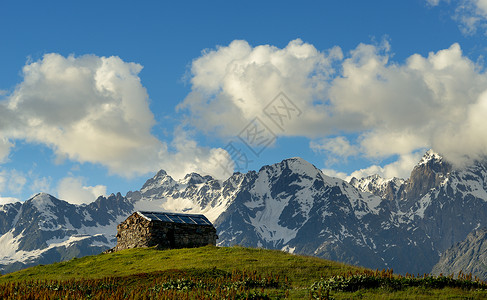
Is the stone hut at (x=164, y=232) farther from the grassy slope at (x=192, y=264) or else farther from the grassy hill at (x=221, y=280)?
the grassy hill at (x=221, y=280)

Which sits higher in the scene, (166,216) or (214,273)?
(166,216)

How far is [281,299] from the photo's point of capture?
28219 millimetres

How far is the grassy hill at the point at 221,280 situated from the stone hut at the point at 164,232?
20.7 feet

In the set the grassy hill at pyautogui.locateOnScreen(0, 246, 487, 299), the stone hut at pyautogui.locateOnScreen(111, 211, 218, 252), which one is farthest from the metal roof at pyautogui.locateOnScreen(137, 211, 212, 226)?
the grassy hill at pyautogui.locateOnScreen(0, 246, 487, 299)

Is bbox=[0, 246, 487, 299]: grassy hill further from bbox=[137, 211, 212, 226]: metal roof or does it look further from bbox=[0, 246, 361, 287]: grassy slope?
bbox=[137, 211, 212, 226]: metal roof

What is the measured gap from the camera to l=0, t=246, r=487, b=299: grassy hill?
29812mm

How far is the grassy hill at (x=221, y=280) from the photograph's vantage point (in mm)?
29812

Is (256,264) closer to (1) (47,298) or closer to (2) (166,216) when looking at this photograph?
(1) (47,298)

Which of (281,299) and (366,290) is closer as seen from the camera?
(281,299)

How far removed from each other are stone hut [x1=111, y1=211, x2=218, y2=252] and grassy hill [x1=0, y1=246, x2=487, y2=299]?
631 centimetres

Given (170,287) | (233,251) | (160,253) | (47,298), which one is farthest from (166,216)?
(47,298)

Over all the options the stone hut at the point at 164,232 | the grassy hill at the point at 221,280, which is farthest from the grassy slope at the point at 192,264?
the stone hut at the point at 164,232

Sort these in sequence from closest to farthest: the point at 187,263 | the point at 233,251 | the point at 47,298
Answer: the point at 47,298 → the point at 187,263 → the point at 233,251

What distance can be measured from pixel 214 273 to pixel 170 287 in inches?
265
